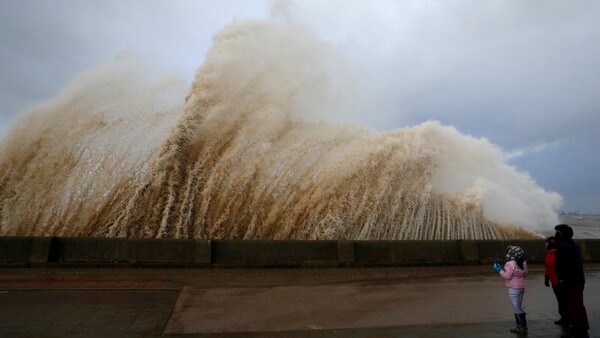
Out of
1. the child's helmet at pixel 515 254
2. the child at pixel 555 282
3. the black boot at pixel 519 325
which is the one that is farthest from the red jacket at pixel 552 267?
the black boot at pixel 519 325

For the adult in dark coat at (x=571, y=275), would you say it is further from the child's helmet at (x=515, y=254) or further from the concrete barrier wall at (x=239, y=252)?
the concrete barrier wall at (x=239, y=252)

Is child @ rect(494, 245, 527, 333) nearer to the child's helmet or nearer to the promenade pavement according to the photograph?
the child's helmet

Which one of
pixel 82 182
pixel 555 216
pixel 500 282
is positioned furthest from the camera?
pixel 555 216

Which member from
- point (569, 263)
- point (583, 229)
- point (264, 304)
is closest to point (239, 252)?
point (264, 304)

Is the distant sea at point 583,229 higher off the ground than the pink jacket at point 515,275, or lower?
higher

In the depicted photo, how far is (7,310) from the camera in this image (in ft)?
18.0

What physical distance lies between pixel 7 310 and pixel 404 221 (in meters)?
9.93

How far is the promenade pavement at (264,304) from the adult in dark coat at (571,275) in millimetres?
278

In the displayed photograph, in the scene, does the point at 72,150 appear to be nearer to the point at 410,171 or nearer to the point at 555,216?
the point at 410,171

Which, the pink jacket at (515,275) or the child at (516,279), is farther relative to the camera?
the pink jacket at (515,275)

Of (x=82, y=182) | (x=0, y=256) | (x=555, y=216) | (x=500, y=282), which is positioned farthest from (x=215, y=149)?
(x=555, y=216)

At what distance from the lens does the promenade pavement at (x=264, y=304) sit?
4.93m

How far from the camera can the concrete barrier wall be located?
8.88 metres

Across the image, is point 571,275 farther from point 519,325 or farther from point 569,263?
point 519,325
